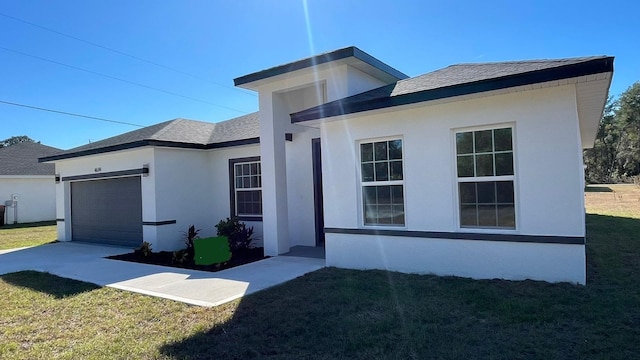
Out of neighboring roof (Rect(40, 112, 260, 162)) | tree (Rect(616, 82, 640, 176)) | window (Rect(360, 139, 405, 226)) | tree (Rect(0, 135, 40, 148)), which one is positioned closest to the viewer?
window (Rect(360, 139, 405, 226))

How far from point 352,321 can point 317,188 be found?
20.5ft

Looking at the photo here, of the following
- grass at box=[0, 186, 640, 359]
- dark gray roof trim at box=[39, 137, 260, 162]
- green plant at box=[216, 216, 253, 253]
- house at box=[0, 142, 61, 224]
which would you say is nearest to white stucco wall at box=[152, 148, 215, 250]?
dark gray roof trim at box=[39, 137, 260, 162]

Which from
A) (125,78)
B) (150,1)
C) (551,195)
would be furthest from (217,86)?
(551,195)

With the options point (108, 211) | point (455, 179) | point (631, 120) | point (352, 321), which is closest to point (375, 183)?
point (455, 179)

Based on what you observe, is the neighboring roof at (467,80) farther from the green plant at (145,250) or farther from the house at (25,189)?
the house at (25,189)

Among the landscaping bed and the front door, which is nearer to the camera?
the landscaping bed

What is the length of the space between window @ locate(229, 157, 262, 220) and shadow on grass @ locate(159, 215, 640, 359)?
17.6ft

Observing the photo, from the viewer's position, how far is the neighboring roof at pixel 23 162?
23078mm

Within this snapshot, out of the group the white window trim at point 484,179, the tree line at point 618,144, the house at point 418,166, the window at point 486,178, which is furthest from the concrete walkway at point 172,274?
the tree line at point 618,144

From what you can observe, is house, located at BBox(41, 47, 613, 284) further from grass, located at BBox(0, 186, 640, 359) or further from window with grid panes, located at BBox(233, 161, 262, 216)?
grass, located at BBox(0, 186, 640, 359)

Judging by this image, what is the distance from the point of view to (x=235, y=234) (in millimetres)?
10695

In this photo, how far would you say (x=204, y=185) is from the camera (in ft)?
41.8

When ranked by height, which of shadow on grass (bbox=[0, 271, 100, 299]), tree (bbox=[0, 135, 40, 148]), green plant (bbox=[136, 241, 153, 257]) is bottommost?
shadow on grass (bbox=[0, 271, 100, 299])

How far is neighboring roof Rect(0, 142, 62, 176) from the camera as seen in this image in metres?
23.1
